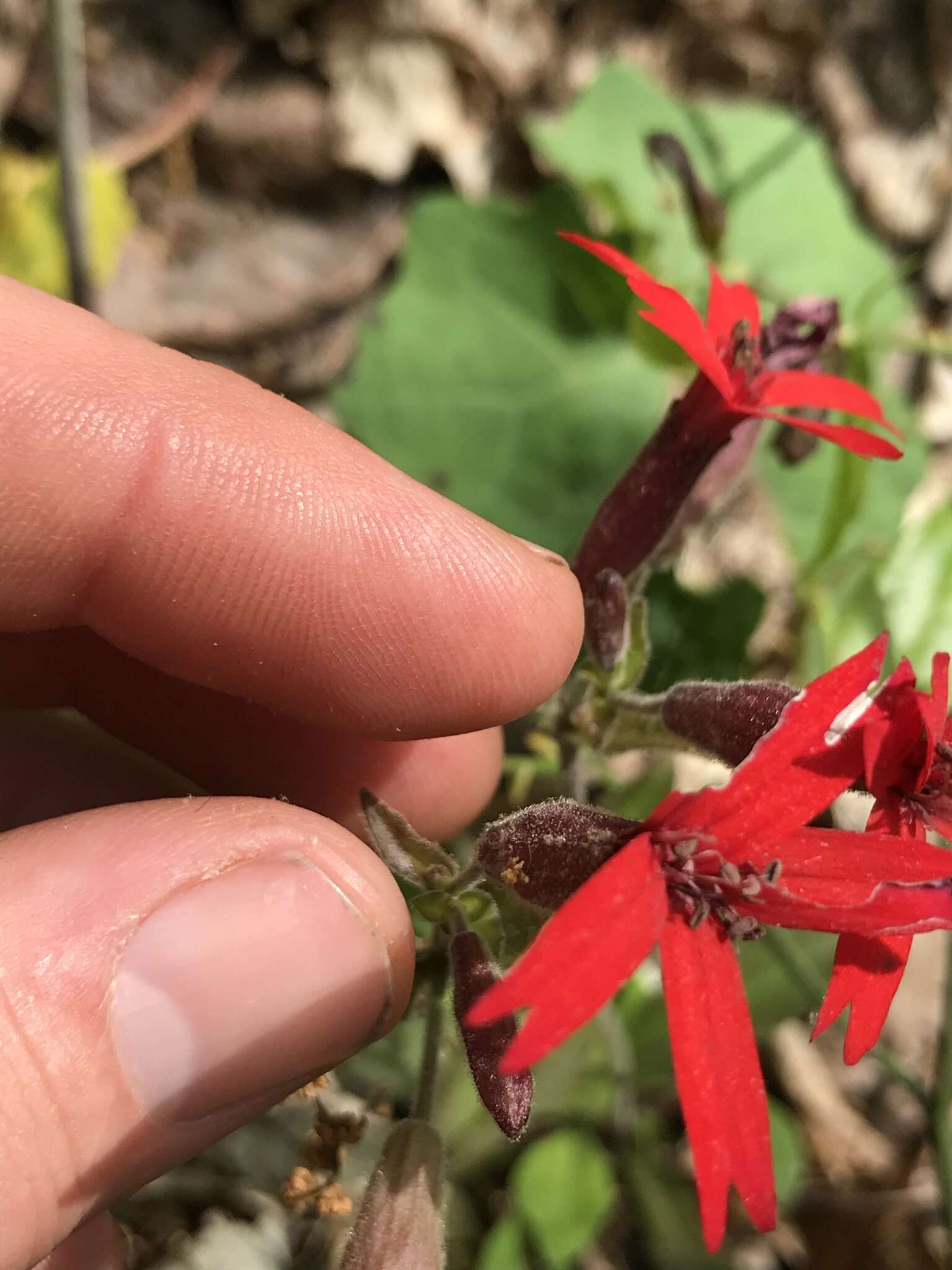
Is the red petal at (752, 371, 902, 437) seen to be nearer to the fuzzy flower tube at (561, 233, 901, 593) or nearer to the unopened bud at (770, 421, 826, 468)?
the fuzzy flower tube at (561, 233, 901, 593)

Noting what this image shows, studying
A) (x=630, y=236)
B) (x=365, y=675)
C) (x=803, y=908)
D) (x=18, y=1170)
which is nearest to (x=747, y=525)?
(x=630, y=236)

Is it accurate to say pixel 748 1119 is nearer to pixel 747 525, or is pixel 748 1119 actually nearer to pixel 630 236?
pixel 630 236

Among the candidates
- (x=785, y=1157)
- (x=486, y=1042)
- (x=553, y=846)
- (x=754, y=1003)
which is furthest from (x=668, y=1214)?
(x=553, y=846)

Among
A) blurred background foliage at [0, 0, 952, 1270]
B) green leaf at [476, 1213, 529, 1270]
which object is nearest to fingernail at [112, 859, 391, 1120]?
blurred background foliage at [0, 0, 952, 1270]

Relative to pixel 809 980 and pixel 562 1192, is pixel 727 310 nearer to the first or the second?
pixel 809 980

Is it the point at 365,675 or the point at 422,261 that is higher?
the point at 422,261

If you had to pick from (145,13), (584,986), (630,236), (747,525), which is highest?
(145,13)
